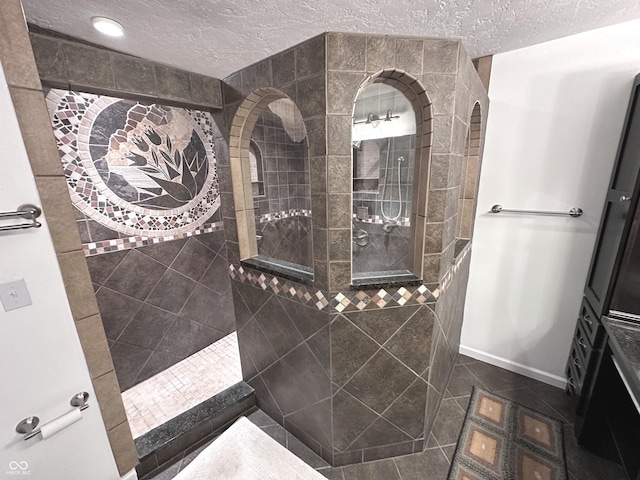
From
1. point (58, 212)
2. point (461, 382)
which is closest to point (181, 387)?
point (58, 212)

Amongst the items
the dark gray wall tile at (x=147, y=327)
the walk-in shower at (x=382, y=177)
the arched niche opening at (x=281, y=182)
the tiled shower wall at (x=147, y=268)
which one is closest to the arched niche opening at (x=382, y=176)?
the walk-in shower at (x=382, y=177)

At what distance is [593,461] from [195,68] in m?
3.58

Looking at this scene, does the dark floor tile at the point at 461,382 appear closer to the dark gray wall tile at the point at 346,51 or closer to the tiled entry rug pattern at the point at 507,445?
the tiled entry rug pattern at the point at 507,445

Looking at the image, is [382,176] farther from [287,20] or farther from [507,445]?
[507,445]

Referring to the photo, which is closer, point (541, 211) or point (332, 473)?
point (332, 473)

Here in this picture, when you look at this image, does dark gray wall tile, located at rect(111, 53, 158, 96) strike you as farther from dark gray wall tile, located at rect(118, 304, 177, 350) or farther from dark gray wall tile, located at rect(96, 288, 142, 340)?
dark gray wall tile, located at rect(118, 304, 177, 350)

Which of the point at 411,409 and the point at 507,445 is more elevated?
the point at 411,409

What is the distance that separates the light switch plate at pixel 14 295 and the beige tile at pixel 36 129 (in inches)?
14.6

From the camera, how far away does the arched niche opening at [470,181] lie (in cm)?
185

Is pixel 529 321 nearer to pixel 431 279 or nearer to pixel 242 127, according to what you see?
pixel 431 279

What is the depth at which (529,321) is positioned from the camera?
2045 mm

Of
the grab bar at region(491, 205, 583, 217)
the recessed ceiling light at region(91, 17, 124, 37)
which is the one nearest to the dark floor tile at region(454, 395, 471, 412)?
the grab bar at region(491, 205, 583, 217)

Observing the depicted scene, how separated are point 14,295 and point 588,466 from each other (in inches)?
113

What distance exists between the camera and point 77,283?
97cm
